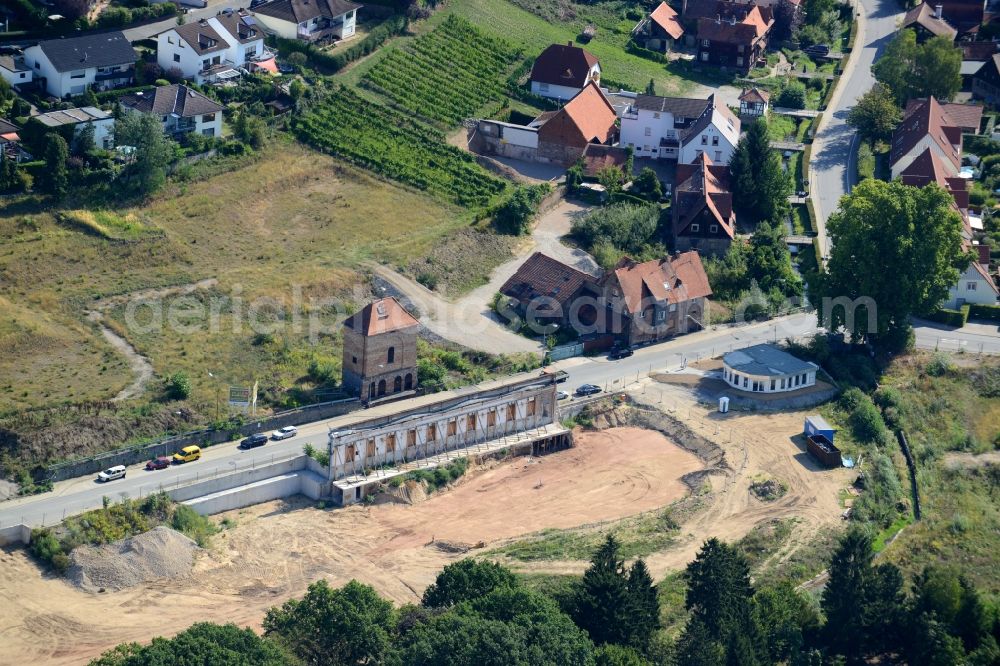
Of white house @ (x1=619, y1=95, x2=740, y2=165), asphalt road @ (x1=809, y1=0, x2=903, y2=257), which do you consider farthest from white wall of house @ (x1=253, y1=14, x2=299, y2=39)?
asphalt road @ (x1=809, y1=0, x2=903, y2=257)

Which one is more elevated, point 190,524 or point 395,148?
point 395,148

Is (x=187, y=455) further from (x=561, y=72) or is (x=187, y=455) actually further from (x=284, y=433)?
(x=561, y=72)

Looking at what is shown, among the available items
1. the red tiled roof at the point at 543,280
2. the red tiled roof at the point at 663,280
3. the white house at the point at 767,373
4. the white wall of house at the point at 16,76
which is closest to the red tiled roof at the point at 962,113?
the red tiled roof at the point at 663,280

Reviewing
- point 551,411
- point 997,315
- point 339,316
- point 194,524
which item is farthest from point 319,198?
point 997,315

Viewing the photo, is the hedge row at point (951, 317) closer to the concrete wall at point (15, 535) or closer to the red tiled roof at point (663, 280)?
the red tiled roof at point (663, 280)

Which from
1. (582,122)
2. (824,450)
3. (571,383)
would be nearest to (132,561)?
(571,383)

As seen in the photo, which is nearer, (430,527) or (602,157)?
(430,527)
